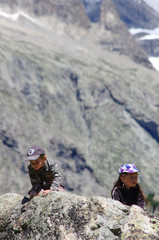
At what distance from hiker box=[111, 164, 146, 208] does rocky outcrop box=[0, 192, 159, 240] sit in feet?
2.80

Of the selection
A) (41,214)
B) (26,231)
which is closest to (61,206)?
(41,214)

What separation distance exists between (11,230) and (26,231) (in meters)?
0.80

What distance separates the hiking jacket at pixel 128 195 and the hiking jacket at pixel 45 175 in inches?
91.9

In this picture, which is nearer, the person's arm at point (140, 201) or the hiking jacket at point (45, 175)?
the person's arm at point (140, 201)

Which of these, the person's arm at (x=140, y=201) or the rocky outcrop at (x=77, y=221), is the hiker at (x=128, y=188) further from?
the rocky outcrop at (x=77, y=221)

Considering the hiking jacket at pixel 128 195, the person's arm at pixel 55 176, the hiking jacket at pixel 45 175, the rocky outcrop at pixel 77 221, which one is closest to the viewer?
the rocky outcrop at pixel 77 221

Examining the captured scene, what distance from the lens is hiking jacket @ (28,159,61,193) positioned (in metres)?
13.7

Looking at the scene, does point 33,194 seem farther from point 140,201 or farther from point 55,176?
point 140,201

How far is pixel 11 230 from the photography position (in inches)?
499

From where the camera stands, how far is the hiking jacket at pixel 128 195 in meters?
13.1

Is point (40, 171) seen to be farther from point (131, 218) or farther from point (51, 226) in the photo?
point (131, 218)

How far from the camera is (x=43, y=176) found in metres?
14.0

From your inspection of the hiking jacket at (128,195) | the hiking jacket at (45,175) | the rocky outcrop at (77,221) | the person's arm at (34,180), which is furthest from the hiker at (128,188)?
the person's arm at (34,180)

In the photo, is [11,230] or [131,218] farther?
[11,230]
